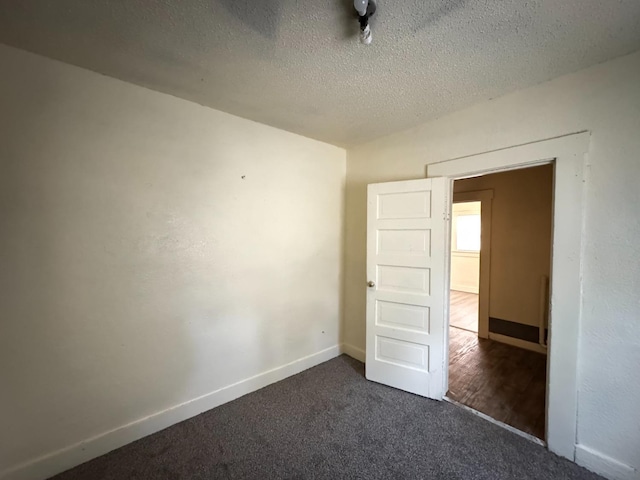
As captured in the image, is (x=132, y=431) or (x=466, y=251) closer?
(x=132, y=431)

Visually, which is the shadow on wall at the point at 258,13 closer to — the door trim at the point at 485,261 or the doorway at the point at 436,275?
the doorway at the point at 436,275

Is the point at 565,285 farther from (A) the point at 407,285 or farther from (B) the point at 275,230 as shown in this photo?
(B) the point at 275,230

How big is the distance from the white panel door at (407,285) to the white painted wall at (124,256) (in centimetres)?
87

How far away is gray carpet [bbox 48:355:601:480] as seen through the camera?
5.30 ft

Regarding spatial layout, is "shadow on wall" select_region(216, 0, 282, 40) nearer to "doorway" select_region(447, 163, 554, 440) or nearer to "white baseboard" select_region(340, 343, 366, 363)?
"doorway" select_region(447, 163, 554, 440)

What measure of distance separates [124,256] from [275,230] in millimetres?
1203

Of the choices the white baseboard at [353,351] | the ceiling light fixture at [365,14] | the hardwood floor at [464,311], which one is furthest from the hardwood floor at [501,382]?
the ceiling light fixture at [365,14]

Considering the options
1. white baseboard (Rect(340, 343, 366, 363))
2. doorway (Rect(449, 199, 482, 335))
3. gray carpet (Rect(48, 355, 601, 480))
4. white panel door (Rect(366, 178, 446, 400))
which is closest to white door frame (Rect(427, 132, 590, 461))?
gray carpet (Rect(48, 355, 601, 480))

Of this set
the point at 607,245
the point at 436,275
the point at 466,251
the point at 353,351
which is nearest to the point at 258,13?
the point at 436,275

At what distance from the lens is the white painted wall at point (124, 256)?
152 cm

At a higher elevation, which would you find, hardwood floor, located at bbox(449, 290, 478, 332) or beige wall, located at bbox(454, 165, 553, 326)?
beige wall, located at bbox(454, 165, 553, 326)

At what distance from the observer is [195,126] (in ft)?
6.88

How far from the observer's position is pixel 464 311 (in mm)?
5176

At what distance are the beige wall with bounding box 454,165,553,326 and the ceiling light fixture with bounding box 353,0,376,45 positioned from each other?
3204 millimetres
